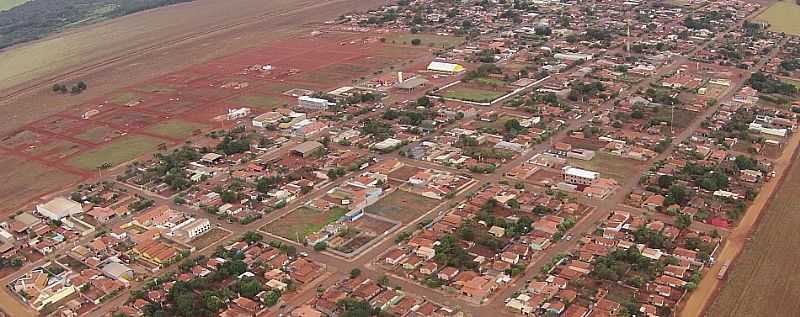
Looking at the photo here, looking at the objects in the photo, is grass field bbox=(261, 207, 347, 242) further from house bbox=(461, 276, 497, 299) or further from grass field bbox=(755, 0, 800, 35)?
grass field bbox=(755, 0, 800, 35)

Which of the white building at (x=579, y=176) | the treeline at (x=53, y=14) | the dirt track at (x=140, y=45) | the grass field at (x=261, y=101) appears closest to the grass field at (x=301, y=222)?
the white building at (x=579, y=176)

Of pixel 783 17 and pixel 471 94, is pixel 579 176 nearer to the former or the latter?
pixel 471 94

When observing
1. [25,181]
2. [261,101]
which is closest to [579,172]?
[261,101]

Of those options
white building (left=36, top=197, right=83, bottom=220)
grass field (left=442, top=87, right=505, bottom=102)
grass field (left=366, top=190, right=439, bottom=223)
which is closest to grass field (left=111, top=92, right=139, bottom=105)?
white building (left=36, top=197, right=83, bottom=220)

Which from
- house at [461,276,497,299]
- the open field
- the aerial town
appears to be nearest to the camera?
house at [461,276,497,299]

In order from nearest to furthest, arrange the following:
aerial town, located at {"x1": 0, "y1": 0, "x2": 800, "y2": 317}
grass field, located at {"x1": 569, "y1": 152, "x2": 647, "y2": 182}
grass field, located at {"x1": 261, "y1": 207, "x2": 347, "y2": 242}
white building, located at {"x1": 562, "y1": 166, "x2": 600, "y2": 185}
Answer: aerial town, located at {"x1": 0, "y1": 0, "x2": 800, "y2": 317}, grass field, located at {"x1": 261, "y1": 207, "x2": 347, "y2": 242}, white building, located at {"x1": 562, "y1": 166, "x2": 600, "y2": 185}, grass field, located at {"x1": 569, "y1": 152, "x2": 647, "y2": 182}

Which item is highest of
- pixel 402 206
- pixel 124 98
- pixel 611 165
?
pixel 124 98
